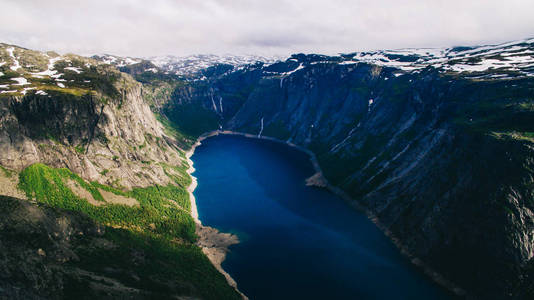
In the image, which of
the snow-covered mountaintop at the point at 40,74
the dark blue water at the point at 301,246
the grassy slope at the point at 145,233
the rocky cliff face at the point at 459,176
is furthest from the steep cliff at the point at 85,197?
the rocky cliff face at the point at 459,176

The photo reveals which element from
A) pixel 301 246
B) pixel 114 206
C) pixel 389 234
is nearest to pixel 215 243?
pixel 301 246

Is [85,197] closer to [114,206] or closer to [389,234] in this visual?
[114,206]

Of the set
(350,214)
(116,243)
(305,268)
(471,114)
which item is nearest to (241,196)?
(350,214)

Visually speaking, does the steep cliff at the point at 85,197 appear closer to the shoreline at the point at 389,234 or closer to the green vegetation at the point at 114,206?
the green vegetation at the point at 114,206

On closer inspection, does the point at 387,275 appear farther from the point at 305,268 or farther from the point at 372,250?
the point at 305,268

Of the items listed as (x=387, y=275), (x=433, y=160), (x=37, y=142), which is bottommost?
(x=387, y=275)

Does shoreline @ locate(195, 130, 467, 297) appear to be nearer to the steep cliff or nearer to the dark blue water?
the dark blue water
